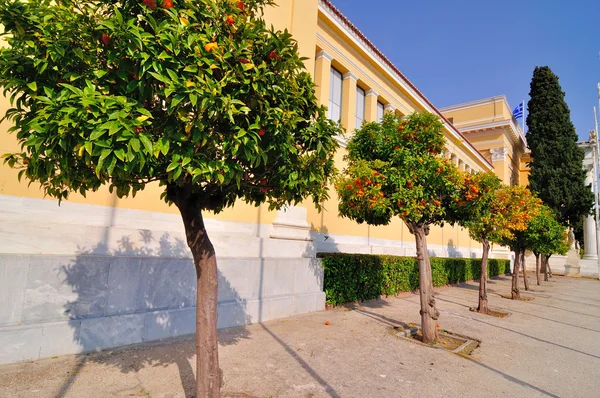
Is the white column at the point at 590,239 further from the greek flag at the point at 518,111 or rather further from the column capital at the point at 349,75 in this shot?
the column capital at the point at 349,75

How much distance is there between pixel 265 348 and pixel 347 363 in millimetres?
1354

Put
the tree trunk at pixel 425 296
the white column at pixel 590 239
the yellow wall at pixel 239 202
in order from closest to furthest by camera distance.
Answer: the yellow wall at pixel 239 202, the tree trunk at pixel 425 296, the white column at pixel 590 239

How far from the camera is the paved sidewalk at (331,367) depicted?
3943 mm

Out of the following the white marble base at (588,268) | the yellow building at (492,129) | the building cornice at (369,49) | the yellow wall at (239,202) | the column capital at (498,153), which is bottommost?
the white marble base at (588,268)

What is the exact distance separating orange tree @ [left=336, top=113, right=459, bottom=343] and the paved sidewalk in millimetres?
1474

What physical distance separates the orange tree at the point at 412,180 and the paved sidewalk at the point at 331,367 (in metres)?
1.47

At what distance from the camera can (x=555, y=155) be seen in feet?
106

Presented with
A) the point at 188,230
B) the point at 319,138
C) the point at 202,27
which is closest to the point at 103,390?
the point at 188,230

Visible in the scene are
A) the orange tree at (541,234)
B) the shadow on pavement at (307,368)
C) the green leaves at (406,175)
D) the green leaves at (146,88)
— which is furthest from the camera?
the orange tree at (541,234)

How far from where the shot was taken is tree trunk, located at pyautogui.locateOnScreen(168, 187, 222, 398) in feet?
10.5

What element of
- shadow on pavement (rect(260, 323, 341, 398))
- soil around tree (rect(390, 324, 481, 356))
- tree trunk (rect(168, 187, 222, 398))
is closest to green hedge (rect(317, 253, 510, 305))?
soil around tree (rect(390, 324, 481, 356))

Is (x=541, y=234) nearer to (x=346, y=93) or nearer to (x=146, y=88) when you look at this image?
(x=346, y=93)

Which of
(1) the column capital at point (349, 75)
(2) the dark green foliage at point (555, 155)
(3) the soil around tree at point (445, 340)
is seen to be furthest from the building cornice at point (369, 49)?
(2) the dark green foliage at point (555, 155)

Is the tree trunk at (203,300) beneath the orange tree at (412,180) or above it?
beneath
